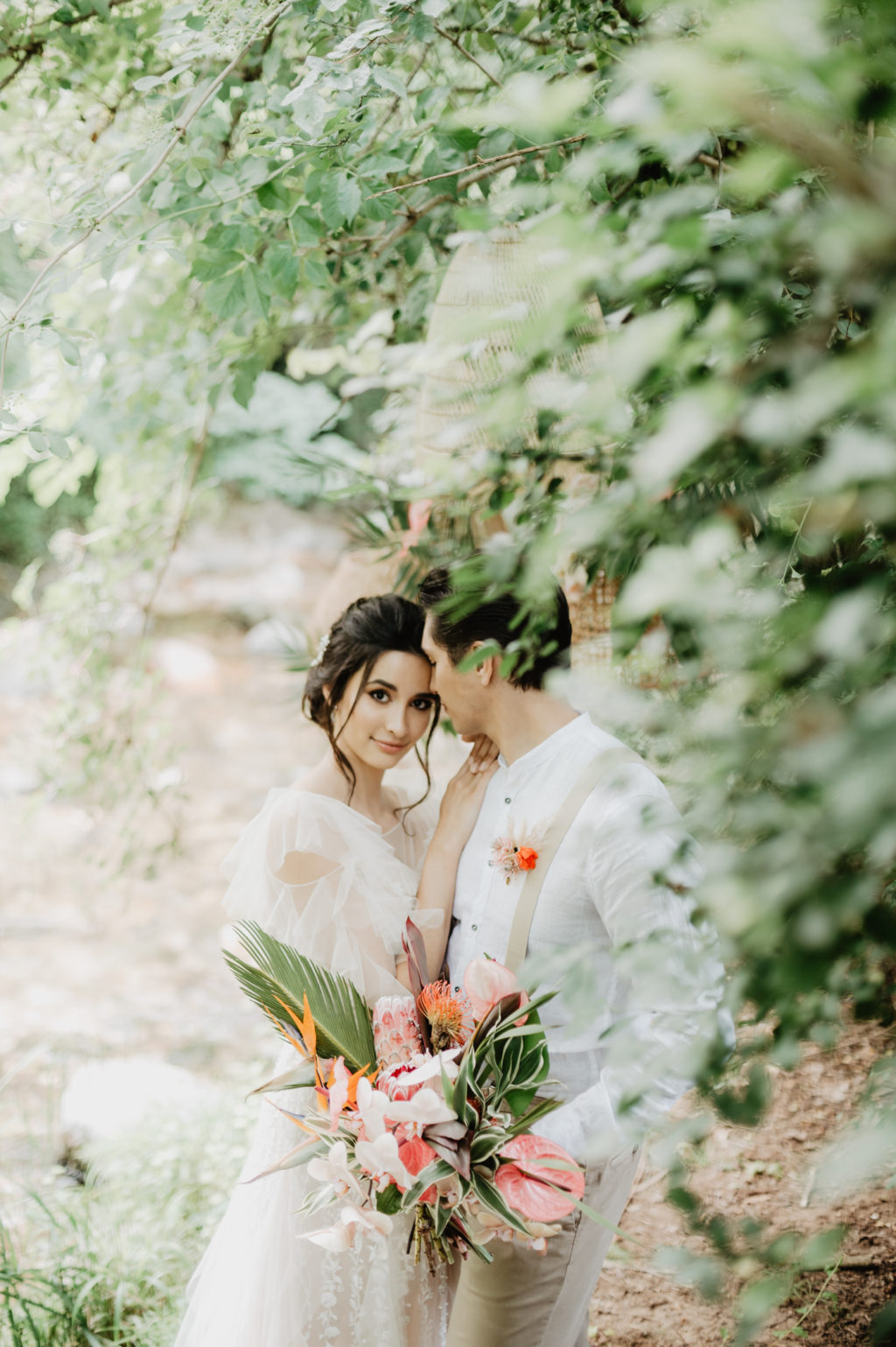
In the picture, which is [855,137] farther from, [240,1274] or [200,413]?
[200,413]

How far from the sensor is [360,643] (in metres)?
2.34

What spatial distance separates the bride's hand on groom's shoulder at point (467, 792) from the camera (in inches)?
85.4

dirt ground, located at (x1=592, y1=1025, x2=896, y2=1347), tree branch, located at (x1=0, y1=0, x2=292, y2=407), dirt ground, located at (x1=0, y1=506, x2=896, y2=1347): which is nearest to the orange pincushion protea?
dirt ground, located at (x1=0, y1=506, x2=896, y2=1347)

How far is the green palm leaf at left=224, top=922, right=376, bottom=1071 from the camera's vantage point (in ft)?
5.36

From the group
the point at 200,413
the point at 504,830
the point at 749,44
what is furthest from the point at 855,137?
the point at 200,413

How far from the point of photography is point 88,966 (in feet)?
17.5

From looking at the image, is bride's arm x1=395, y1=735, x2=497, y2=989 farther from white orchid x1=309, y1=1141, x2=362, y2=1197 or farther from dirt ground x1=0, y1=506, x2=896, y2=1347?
dirt ground x1=0, y1=506, x2=896, y2=1347

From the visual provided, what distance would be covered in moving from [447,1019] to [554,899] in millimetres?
309

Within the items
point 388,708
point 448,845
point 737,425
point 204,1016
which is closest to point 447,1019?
point 448,845

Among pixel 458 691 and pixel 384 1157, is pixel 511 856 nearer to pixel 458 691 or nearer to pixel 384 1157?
pixel 458 691

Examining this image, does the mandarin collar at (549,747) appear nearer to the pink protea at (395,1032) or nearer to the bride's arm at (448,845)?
the bride's arm at (448,845)

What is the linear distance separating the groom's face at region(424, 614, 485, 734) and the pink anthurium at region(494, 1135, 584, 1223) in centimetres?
89

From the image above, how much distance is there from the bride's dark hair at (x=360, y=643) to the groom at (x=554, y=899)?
0.41 ft

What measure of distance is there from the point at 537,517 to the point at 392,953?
4.35 feet
